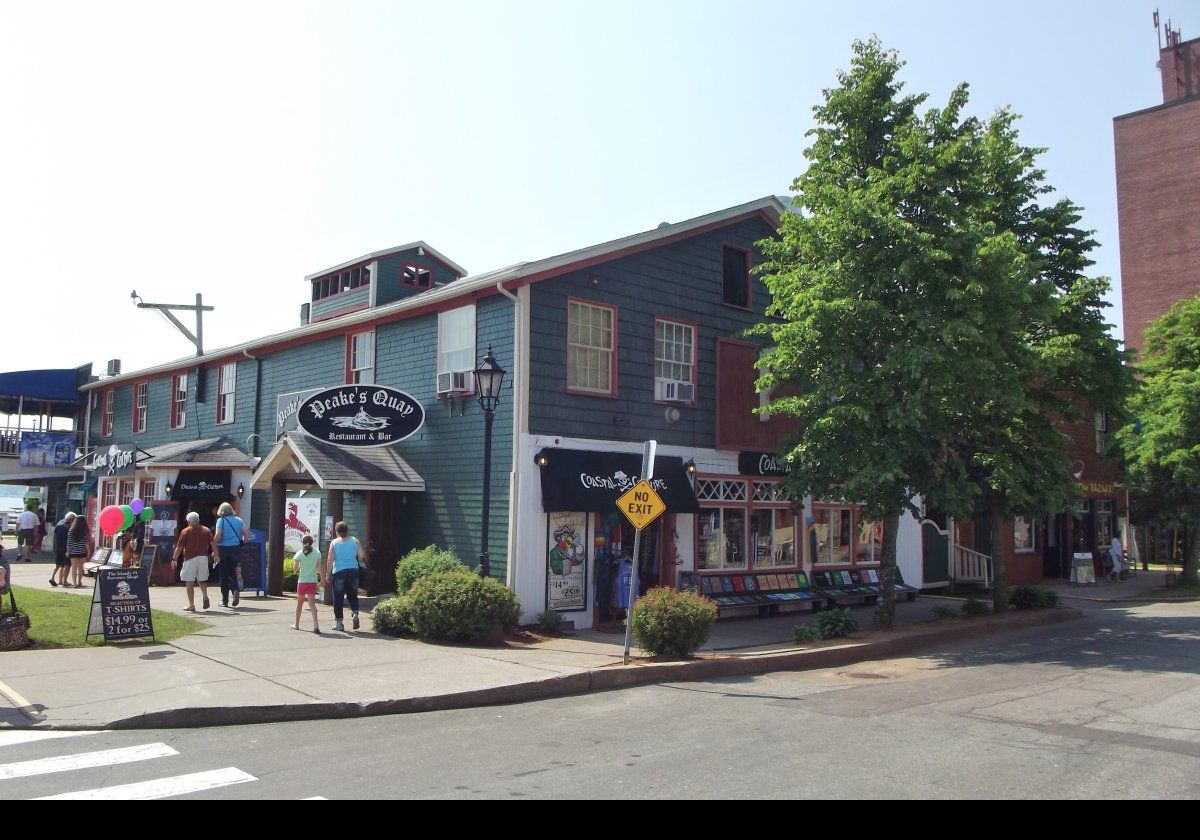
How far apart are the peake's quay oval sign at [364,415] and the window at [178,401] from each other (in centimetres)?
1232

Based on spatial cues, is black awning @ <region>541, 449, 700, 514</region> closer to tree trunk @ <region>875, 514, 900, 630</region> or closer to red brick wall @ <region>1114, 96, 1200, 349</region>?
tree trunk @ <region>875, 514, 900, 630</region>

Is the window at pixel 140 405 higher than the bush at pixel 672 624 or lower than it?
higher

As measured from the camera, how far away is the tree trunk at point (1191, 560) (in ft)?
85.6

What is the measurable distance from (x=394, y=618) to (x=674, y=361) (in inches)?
288

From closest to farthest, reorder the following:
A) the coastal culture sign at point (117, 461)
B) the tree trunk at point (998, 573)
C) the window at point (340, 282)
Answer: the tree trunk at point (998, 573) < the coastal culture sign at point (117, 461) < the window at point (340, 282)

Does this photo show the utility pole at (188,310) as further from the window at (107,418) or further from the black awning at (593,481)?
the black awning at (593,481)

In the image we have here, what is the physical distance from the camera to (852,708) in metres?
9.96

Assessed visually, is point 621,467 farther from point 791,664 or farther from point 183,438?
point 183,438

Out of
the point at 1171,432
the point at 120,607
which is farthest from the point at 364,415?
the point at 1171,432

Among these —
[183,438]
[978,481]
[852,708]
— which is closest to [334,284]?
[183,438]

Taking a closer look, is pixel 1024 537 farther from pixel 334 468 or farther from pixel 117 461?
pixel 117 461

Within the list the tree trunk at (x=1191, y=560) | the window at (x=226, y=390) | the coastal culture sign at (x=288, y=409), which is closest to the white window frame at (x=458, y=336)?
the coastal culture sign at (x=288, y=409)

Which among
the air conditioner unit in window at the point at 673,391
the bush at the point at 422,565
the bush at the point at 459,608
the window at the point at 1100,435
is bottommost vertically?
the bush at the point at 459,608

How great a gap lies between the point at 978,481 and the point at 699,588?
5.96 metres
